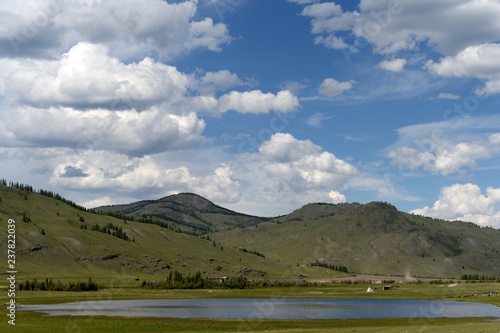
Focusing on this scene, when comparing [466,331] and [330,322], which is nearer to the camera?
[466,331]

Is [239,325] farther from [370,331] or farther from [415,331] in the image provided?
[415,331]

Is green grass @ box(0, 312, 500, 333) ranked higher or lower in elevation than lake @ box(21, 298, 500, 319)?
higher

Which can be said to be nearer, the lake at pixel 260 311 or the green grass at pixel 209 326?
the green grass at pixel 209 326

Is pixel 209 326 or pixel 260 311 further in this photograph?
pixel 260 311

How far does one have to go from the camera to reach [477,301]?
17675 cm

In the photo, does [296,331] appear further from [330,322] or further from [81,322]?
[81,322]

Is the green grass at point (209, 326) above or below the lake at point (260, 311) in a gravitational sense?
above

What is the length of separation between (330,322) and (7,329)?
55.5m

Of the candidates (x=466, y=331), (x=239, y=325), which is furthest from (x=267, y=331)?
(x=466, y=331)

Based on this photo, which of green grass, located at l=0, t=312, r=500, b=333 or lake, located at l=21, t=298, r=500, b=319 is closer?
green grass, located at l=0, t=312, r=500, b=333

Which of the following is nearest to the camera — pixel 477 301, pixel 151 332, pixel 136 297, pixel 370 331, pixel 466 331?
pixel 466 331

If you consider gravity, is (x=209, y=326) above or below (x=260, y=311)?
above

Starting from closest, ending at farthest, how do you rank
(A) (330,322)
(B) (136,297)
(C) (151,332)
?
(C) (151,332) → (A) (330,322) → (B) (136,297)

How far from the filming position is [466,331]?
214 feet
